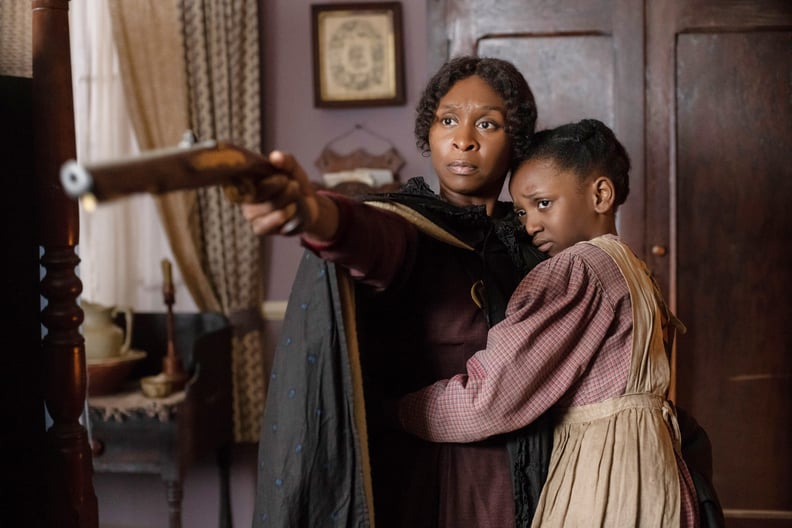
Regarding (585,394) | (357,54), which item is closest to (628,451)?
(585,394)

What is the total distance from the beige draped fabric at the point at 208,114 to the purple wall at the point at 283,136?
0.10m

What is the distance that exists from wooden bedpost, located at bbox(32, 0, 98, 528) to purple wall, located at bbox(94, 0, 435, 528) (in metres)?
2.10

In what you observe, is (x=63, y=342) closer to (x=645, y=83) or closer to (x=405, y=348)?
(x=405, y=348)

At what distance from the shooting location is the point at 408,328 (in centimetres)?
148

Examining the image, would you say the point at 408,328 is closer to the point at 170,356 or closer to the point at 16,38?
the point at 16,38

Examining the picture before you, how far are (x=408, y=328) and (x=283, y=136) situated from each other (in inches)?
92.5

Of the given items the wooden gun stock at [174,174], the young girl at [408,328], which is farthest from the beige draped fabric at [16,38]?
the wooden gun stock at [174,174]

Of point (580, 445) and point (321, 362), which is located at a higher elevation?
point (321, 362)

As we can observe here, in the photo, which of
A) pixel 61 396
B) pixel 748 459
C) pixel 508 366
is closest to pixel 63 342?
pixel 61 396

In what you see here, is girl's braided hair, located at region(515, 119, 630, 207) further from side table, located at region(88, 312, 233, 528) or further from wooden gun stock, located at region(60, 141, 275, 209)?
side table, located at region(88, 312, 233, 528)

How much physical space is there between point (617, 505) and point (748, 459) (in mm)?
2222

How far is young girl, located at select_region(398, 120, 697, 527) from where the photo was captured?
1371mm

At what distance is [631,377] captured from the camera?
1.41m

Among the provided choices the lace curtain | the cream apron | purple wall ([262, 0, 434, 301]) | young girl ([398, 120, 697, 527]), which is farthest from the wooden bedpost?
purple wall ([262, 0, 434, 301])
